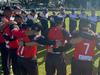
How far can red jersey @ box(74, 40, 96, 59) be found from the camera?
7.52 m

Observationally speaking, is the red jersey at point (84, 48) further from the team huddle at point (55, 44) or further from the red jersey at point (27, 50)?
the red jersey at point (27, 50)

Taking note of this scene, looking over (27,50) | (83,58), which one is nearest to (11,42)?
(27,50)

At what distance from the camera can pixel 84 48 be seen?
24.9 ft

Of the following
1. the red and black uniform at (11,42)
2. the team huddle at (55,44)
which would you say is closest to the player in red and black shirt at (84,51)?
the team huddle at (55,44)

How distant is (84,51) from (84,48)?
9 cm

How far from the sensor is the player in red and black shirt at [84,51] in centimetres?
744

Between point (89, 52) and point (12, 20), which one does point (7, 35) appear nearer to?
point (12, 20)

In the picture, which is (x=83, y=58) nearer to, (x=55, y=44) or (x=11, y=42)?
(x=55, y=44)

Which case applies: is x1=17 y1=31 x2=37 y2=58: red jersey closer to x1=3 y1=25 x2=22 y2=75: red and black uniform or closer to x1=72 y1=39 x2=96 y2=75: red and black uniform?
x1=3 y1=25 x2=22 y2=75: red and black uniform

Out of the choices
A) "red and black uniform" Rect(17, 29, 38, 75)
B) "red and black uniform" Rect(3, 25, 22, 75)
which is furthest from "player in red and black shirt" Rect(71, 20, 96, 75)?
"red and black uniform" Rect(3, 25, 22, 75)

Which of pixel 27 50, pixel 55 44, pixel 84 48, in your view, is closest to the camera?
pixel 84 48

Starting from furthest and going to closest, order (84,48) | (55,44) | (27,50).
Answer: (55,44) → (27,50) → (84,48)

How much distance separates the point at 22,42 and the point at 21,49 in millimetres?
201

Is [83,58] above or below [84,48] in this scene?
below
